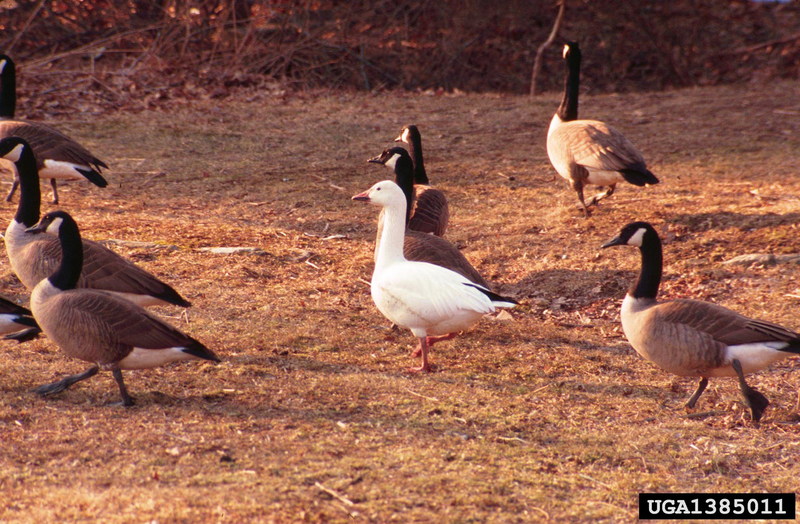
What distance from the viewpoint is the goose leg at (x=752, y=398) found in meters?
5.08

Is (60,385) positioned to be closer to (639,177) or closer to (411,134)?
(411,134)

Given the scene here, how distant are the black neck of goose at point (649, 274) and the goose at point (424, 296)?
80 cm

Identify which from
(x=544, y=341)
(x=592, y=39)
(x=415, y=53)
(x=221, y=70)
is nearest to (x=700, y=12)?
(x=592, y=39)

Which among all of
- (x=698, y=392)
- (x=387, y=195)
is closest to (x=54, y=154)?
(x=387, y=195)

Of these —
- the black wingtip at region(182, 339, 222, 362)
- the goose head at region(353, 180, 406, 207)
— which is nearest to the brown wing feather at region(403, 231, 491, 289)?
the goose head at region(353, 180, 406, 207)

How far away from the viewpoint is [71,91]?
13.3m

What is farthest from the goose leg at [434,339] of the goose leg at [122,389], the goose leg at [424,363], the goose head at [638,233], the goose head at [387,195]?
the goose leg at [122,389]

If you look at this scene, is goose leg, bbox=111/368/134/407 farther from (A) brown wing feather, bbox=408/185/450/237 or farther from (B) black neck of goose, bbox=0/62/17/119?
(B) black neck of goose, bbox=0/62/17/119

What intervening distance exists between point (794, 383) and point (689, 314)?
1.05 meters

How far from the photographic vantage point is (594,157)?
8531 millimetres

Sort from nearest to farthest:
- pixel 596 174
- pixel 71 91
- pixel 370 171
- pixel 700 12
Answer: pixel 596 174 < pixel 370 171 < pixel 71 91 < pixel 700 12

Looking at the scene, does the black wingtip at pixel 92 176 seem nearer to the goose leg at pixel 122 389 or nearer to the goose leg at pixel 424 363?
the goose leg at pixel 122 389

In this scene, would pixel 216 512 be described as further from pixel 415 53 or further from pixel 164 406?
pixel 415 53

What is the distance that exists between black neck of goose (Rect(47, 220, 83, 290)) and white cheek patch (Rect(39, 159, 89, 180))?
141 inches
